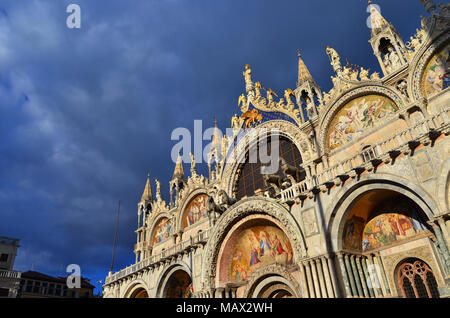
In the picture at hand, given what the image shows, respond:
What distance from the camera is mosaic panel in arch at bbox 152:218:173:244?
27.4 m

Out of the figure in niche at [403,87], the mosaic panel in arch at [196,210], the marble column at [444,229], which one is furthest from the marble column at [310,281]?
the mosaic panel in arch at [196,210]

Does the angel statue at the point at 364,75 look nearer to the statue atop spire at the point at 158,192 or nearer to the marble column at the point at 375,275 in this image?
the marble column at the point at 375,275

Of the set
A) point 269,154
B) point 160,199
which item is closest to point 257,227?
point 269,154

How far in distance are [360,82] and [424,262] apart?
8830mm

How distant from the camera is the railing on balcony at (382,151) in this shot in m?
10.8

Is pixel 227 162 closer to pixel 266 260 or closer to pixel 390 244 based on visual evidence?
pixel 266 260

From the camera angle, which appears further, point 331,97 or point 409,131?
point 331,97

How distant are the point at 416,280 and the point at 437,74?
8609mm

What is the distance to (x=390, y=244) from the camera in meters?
12.8

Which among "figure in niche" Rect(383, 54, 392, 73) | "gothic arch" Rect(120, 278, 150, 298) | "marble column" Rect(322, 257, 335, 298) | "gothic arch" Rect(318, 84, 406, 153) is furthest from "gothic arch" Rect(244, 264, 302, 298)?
"figure in niche" Rect(383, 54, 392, 73)

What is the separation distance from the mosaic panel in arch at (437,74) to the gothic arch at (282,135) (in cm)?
598

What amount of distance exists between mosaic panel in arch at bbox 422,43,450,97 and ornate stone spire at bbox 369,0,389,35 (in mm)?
3803
